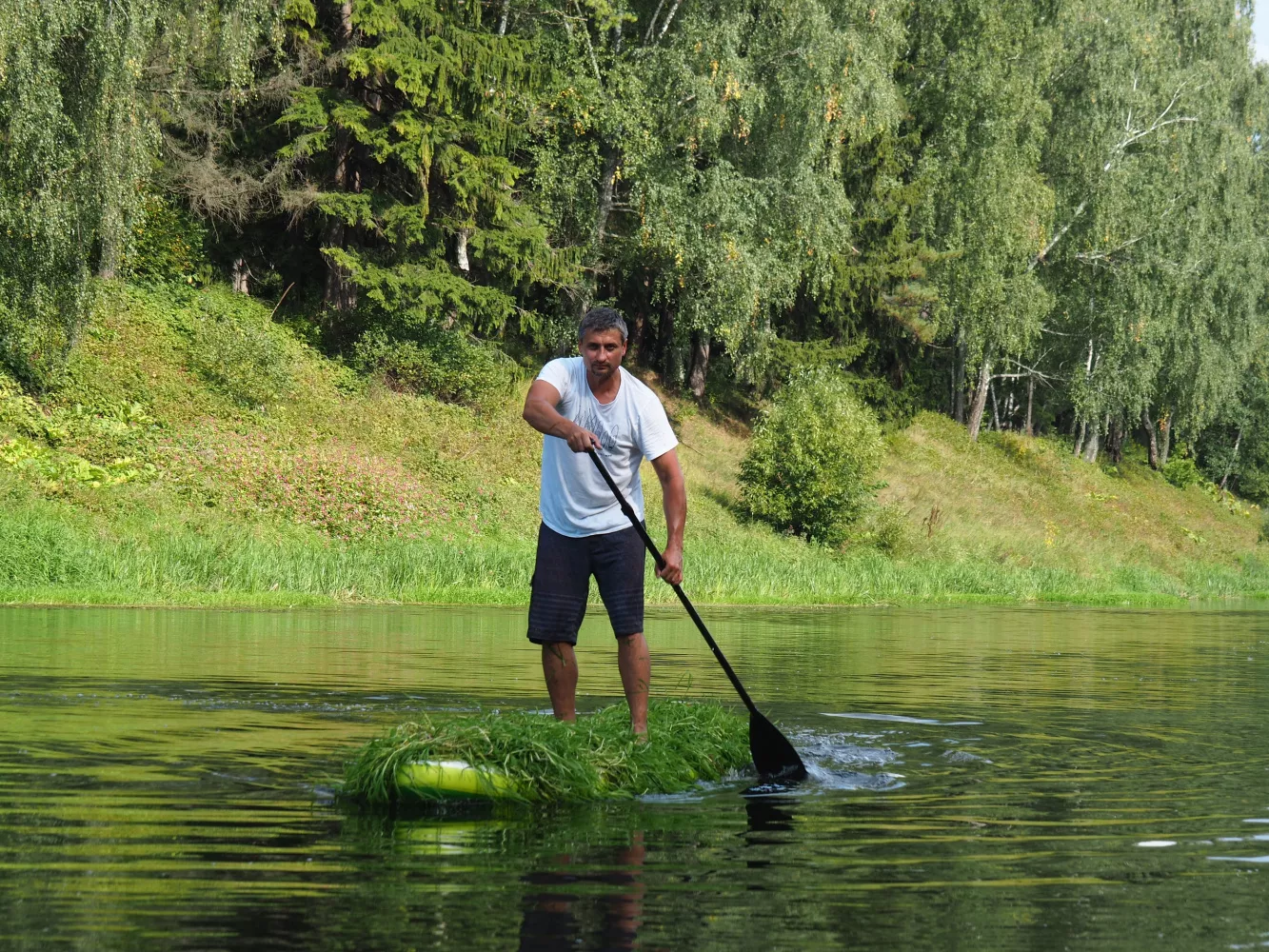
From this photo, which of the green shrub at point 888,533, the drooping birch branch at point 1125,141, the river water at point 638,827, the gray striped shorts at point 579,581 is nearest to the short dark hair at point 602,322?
the gray striped shorts at point 579,581

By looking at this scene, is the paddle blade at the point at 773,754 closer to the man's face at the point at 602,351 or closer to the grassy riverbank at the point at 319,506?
the man's face at the point at 602,351

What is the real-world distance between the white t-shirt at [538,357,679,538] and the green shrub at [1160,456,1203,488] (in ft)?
182

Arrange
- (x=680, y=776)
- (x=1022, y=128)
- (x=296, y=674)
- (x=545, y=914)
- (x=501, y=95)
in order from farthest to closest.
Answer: (x=1022, y=128), (x=501, y=95), (x=296, y=674), (x=680, y=776), (x=545, y=914)

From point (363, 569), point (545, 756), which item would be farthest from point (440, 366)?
point (545, 756)

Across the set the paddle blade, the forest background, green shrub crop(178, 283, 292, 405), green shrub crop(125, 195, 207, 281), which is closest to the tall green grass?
the forest background

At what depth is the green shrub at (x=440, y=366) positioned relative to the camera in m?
33.1

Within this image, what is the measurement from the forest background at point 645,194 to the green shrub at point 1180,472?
24.7ft

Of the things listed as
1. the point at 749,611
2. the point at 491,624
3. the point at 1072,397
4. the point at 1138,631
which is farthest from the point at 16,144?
the point at 1072,397

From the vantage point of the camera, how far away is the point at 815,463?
34.1 m

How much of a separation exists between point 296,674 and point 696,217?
929 inches

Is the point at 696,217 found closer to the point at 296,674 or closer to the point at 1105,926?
the point at 296,674

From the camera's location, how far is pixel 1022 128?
4325 centimetres

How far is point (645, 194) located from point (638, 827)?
2925 centimetres

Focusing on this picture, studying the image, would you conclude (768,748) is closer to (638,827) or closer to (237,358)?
(638,827)
